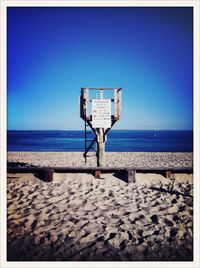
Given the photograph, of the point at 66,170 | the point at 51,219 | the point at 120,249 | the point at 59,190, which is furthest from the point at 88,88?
the point at 120,249

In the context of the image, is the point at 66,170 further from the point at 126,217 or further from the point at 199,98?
the point at 199,98

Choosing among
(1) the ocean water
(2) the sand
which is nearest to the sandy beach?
(2) the sand

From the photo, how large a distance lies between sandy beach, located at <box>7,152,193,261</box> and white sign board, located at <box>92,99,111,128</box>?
1704 millimetres

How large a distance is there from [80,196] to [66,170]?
4.55 ft

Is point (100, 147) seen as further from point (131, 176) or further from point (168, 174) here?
point (168, 174)

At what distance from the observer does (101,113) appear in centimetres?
634

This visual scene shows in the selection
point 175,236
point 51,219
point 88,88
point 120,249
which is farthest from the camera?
point 88,88

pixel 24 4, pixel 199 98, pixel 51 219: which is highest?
pixel 24 4

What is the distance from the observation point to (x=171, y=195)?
5.30 metres

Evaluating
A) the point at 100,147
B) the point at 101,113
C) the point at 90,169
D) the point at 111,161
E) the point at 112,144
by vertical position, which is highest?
the point at 101,113

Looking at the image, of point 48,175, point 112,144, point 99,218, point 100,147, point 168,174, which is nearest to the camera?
point 99,218

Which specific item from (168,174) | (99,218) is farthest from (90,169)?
(168,174)

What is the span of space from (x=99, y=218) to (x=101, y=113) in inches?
130

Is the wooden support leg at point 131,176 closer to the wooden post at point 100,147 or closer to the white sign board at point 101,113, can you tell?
the wooden post at point 100,147
